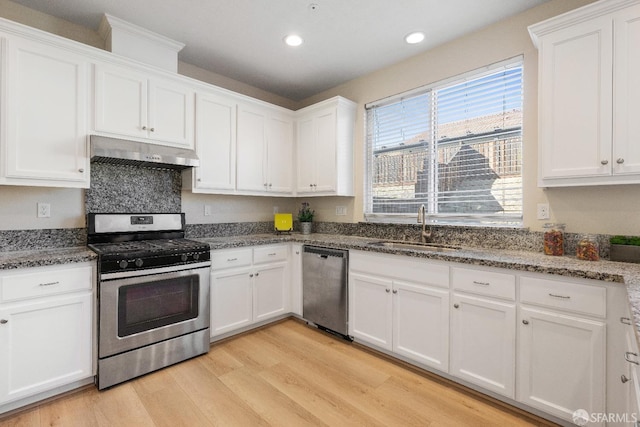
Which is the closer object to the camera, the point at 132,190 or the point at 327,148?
the point at 132,190

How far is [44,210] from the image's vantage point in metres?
2.32

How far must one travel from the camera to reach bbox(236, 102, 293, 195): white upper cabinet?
3195 millimetres

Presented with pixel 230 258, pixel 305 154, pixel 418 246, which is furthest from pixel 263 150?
pixel 418 246

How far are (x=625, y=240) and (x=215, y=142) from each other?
3168 millimetres

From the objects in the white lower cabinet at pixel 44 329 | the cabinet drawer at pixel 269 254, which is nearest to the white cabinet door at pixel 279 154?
the cabinet drawer at pixel 269 254

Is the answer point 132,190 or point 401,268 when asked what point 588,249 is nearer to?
point 401,268

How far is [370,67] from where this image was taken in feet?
10.5

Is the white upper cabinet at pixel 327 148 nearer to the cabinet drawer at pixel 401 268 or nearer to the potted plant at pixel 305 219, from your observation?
the potted plant at pixel 305 219

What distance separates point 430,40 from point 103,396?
12.0 ft

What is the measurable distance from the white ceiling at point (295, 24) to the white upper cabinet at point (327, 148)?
445mm

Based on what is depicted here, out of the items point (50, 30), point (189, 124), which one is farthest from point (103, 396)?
point (50, 30)

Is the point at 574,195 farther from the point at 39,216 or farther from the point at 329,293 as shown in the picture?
the point at 39,216

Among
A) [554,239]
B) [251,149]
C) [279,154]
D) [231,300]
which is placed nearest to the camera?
[554,239]

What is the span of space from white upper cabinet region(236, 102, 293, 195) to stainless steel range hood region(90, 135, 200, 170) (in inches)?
23.2
